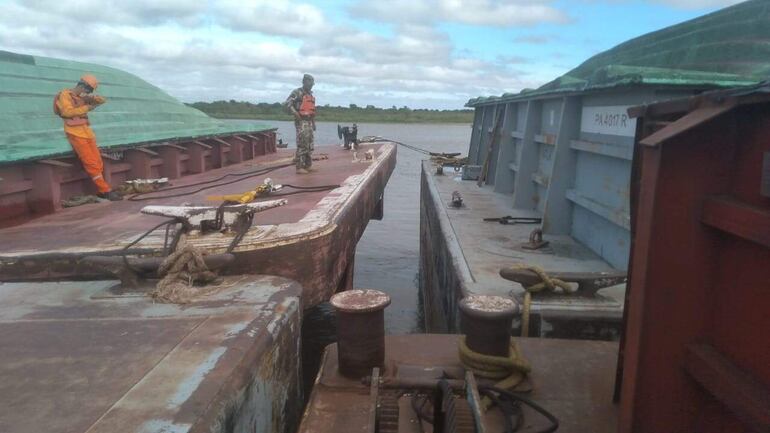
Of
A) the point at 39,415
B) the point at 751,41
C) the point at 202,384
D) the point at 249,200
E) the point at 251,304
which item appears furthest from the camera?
the point at 249,200

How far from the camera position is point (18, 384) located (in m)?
2.33

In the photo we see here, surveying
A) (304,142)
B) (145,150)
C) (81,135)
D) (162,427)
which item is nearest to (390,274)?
(304,142)

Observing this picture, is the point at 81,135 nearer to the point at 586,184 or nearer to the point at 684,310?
the point at 586,184

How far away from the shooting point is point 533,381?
2.71 metres

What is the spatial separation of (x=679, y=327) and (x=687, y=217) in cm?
40

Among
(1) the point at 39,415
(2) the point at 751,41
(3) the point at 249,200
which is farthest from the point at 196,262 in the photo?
(2) the point at 751,41

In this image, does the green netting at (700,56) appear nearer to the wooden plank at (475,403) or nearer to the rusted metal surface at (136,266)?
the wooden plank at (475,403)

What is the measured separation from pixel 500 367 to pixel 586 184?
9.41 ft

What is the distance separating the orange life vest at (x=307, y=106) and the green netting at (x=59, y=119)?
2133mm

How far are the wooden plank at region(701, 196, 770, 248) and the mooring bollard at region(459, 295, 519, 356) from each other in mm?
999

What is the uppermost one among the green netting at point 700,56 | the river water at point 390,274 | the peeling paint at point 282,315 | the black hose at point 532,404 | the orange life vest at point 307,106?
the green netting at point 700,56

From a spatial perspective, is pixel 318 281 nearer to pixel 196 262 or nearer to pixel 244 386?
pixel 196 262

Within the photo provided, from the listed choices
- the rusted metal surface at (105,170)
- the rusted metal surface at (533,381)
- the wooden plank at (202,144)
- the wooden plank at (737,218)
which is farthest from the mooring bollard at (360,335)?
the wooden plank at (202,144)

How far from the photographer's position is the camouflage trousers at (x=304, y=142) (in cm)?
856
